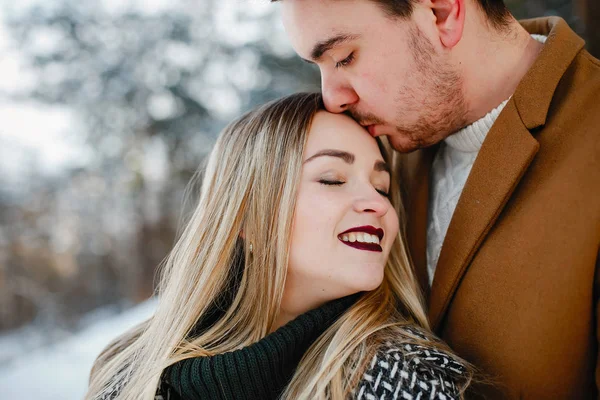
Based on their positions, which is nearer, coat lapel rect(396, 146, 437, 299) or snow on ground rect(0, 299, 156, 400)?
coat lapel rect(396, 146, 437, 299)

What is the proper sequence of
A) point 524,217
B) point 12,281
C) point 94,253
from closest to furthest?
point 524,217
point 12,281
point 94,253

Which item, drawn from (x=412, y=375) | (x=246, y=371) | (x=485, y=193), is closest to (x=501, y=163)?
(x=485, y=193)

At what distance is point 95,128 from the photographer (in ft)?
23.7

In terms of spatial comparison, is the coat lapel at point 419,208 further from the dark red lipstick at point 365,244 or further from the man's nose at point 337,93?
the man's nose at point 337,93

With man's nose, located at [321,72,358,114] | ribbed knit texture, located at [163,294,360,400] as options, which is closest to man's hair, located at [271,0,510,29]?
man's nose, located at [321,72,358,114]

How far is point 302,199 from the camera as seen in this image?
78.2 inches

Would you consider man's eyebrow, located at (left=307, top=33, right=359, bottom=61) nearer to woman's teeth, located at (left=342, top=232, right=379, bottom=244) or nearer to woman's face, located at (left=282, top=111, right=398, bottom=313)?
woman's face, located at (left=282, top=111, right=398, bottom=313)

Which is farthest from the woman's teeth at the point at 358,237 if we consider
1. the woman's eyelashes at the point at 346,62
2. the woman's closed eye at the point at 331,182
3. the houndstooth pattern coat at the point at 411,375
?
the woman's eyelashes at the point at 346,62

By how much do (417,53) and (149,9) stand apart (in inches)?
225

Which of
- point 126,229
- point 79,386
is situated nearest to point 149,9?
point 126,229

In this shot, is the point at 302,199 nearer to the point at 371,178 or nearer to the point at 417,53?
the point at 371,178

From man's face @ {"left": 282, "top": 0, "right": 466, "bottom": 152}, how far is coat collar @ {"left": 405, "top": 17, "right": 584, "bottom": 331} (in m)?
0.29

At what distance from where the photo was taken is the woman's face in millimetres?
1921

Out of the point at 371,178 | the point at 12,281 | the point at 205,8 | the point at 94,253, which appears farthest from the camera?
the point at 94,253
